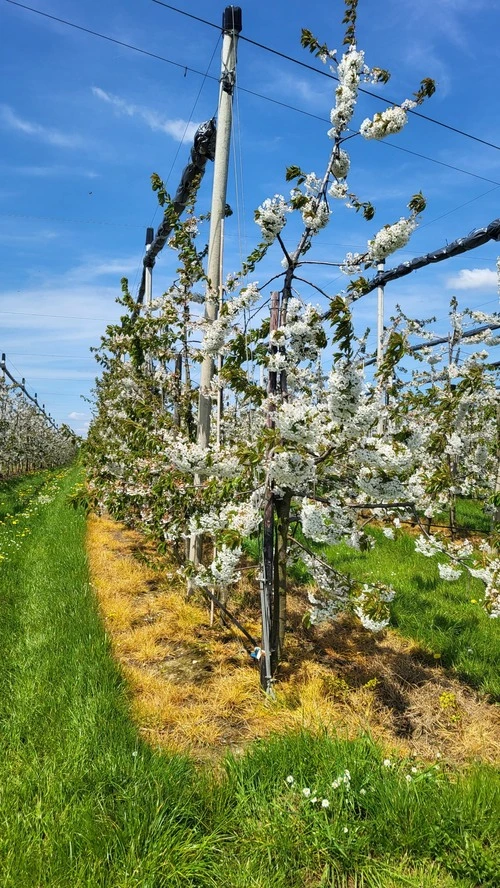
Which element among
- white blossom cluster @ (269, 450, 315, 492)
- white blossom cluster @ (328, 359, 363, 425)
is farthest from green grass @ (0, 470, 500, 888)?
white blossom cluster @ (328, 359, 363, 425)

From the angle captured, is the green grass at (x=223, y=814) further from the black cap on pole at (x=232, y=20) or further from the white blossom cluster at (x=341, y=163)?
the black cap on pole at (x=232, y=20)

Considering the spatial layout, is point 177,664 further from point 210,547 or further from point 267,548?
point 210,547

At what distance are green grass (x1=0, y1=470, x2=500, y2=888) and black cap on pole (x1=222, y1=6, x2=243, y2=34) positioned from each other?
6.08 meters

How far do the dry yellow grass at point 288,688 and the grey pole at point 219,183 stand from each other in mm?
1935

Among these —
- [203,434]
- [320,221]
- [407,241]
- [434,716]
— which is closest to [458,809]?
[434,716]

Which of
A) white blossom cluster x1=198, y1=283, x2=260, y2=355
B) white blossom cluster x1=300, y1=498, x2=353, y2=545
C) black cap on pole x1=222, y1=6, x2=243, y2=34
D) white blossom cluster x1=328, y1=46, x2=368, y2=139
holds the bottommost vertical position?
white blossom cluster x1=300, y1=498, x2=353, y2=545

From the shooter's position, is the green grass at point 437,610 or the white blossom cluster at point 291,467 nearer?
the white blossom cluster at point 291,467

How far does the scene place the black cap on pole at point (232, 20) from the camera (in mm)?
5086

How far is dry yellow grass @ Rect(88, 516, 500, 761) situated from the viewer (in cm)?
341

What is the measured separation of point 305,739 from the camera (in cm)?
294

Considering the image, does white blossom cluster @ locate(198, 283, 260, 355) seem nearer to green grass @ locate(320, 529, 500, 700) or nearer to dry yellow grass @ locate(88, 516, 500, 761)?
dry yellow grass @ locate(88, 516, 500, 761)

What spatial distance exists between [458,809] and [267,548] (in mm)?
1890

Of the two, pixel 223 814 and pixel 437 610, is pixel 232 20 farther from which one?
pixel 223 814

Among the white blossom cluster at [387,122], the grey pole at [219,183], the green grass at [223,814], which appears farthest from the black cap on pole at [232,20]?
the green grass at [223,814]
